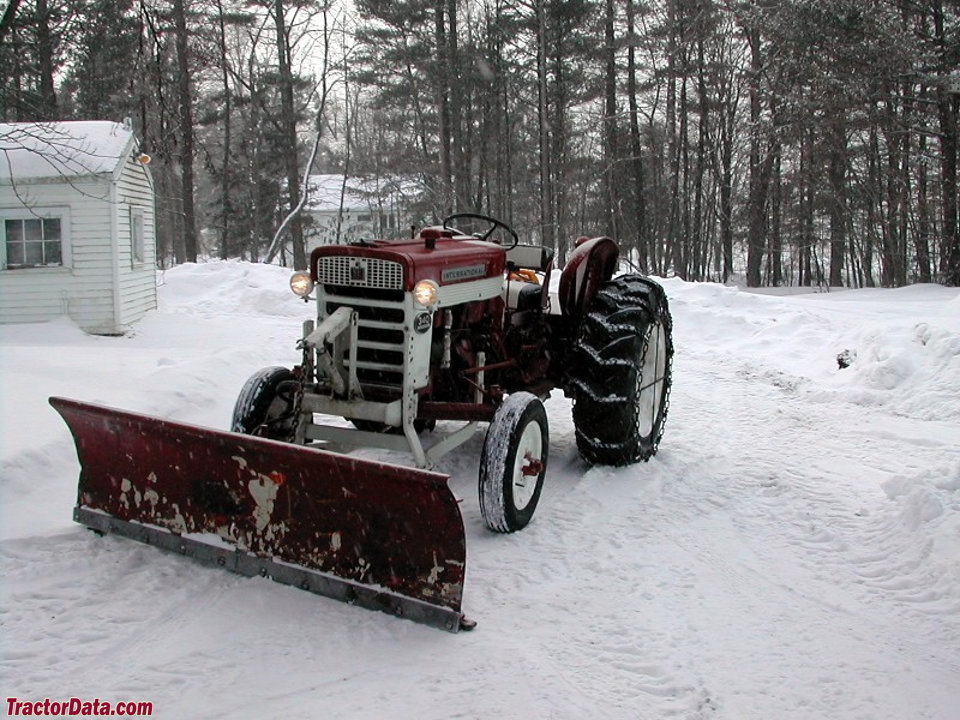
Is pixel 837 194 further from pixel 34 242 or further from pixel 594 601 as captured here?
pixel 594 601

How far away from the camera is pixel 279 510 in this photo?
3988 mm

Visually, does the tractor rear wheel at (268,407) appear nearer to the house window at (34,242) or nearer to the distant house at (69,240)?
the distant house at (69,240)

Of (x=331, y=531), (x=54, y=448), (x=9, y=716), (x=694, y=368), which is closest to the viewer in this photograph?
(x=9, y=716)

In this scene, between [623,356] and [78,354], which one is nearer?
[623,356]

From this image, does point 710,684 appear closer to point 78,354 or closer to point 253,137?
point 78,354

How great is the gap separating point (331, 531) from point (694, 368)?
7258 mm

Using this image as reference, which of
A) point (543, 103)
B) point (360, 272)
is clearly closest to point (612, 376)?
point (360, 272)

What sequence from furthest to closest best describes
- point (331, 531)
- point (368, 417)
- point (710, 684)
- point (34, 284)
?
point (34, 284) < point (368, 417) < point (331, 531) < point (710, 684)

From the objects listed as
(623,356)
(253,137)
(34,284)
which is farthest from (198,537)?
(253,137)

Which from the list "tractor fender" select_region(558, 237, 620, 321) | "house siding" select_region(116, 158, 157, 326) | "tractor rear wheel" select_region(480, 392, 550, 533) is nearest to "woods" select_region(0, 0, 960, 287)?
"house siding" select_region(116, 158, 157, 326)

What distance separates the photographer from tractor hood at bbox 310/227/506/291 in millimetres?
4773

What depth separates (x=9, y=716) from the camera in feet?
9.89

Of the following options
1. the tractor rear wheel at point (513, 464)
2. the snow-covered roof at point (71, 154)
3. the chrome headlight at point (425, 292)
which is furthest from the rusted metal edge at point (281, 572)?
the snow-covered roof at point (71, 154)

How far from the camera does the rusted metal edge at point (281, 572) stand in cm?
371
